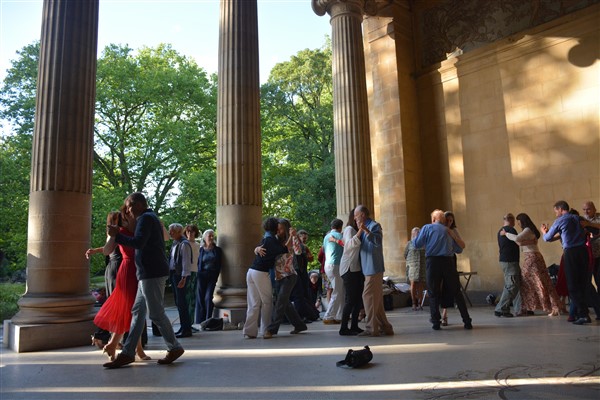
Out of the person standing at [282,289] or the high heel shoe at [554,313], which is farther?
the high heel shoe at [554,313]

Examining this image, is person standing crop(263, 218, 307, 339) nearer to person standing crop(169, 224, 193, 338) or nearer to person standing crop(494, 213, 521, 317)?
person standing crop(169, 224, 193, 338)

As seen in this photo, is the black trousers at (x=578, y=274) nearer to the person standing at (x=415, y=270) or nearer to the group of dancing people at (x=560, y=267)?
the group of dancing people at (x=560, y=267)

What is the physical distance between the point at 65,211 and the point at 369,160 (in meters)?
7.86

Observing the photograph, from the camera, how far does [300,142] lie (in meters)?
26.6

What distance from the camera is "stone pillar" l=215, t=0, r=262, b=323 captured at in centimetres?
909

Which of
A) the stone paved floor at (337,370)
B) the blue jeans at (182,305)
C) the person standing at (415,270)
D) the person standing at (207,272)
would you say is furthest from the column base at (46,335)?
the person standing at (415,270)

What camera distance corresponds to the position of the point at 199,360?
5457mm

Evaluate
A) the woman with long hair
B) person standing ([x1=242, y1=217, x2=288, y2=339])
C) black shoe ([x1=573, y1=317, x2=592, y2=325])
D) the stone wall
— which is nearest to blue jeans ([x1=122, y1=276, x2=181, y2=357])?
person standing ([x1=242, y1=217, x2=288, y2=339])

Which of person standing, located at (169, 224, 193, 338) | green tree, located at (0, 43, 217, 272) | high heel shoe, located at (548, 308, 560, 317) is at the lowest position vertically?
high heel shoe, located at (548, 308, 560, 317)

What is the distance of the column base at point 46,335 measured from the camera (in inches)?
253

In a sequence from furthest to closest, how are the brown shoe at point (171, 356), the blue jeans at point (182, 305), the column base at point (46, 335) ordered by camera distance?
the blue jeans at point (182, 305) → the column base at point (46, 335) → the brown shoe at point (171, 356)

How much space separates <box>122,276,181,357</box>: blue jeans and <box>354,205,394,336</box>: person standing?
297cm

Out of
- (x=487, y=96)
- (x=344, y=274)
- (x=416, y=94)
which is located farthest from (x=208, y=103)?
(x=344, y=274)

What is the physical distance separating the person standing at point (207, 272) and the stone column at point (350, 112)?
4232mm
